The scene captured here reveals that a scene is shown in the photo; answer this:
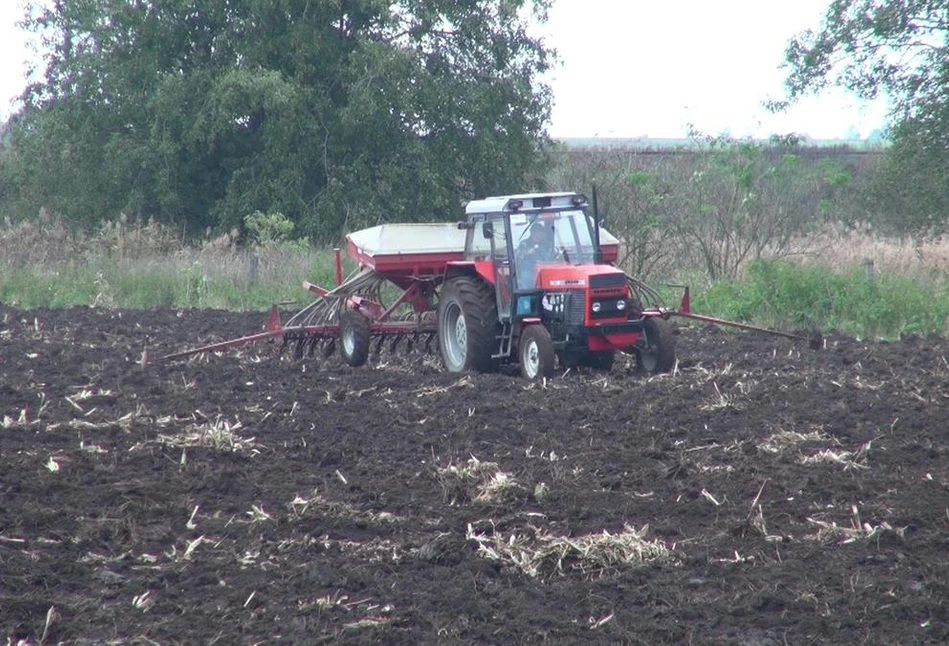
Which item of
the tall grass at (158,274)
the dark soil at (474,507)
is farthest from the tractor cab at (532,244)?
the tall grass at (158,274)

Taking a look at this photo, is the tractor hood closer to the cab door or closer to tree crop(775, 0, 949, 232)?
the cab door

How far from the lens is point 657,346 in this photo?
12602mm

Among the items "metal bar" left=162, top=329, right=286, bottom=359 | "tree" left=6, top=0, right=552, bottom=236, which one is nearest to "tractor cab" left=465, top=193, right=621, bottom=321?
"metal bar" left=162, top=329, right=286, bottom=359

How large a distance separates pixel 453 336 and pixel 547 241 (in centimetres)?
156

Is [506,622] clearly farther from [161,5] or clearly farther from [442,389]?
[161,5]

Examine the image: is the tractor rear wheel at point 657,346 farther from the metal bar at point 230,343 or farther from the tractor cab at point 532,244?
the metal bar at point 230,343

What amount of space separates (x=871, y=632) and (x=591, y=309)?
271 inches

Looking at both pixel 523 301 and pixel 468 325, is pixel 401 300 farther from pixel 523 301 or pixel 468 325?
pixel 523 301

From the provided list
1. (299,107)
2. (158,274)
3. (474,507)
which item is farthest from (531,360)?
(299,107)

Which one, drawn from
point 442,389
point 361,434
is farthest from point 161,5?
point 361,434

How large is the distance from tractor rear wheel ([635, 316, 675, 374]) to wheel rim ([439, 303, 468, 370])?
6.19 ft

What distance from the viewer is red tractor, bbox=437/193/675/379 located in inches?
479

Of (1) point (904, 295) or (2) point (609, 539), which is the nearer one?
(2) point (609, 539)

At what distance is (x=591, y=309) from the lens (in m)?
12.0
